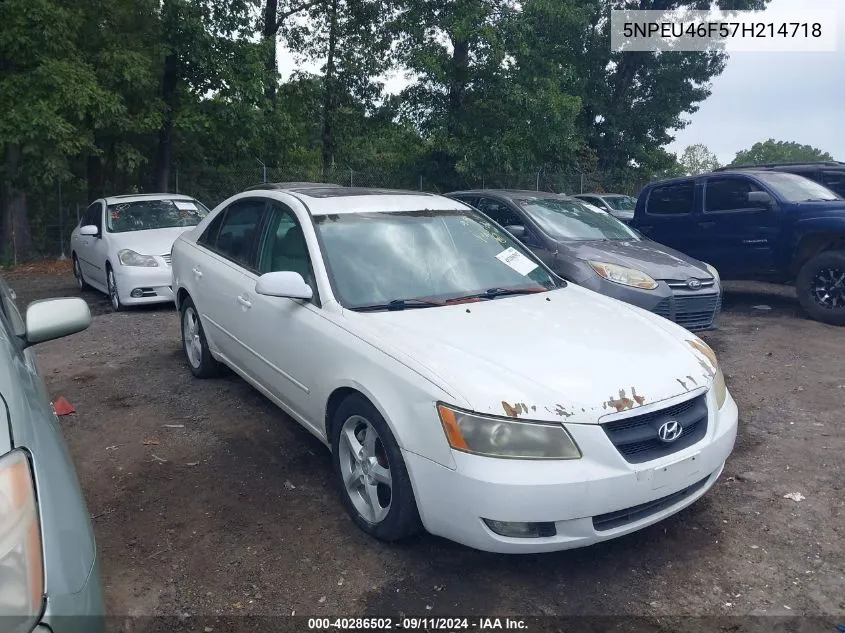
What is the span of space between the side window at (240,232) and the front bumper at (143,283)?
3.83m

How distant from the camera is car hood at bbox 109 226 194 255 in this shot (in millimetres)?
9227

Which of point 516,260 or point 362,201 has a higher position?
point 362,201

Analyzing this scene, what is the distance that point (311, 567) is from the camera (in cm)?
321

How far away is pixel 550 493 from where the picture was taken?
281 centimetres

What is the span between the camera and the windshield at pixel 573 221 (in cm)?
762

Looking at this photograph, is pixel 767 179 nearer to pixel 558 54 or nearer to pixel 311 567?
pixel 311 567

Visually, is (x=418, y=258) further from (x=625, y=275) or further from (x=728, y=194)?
(x=728, y=194)

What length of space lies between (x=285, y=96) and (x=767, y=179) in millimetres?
14839

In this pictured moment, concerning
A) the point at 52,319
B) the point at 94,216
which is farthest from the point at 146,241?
the point at 52,319

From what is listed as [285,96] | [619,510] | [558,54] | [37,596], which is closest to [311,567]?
[619,510]

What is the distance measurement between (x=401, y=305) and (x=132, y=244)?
21.9 feet

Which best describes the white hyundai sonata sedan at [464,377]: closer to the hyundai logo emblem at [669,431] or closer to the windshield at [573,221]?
the hyundai logo emblem at [669,431]

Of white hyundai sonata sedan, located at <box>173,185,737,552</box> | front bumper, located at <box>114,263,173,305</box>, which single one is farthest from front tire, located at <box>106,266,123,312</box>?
white hyundai sonata sedan, located at <box>173,185,737,552</box>

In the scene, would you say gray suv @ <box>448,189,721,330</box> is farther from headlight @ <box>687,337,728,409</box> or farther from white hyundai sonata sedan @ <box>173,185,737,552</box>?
headlight @ <box>687,337,728,409</box>
